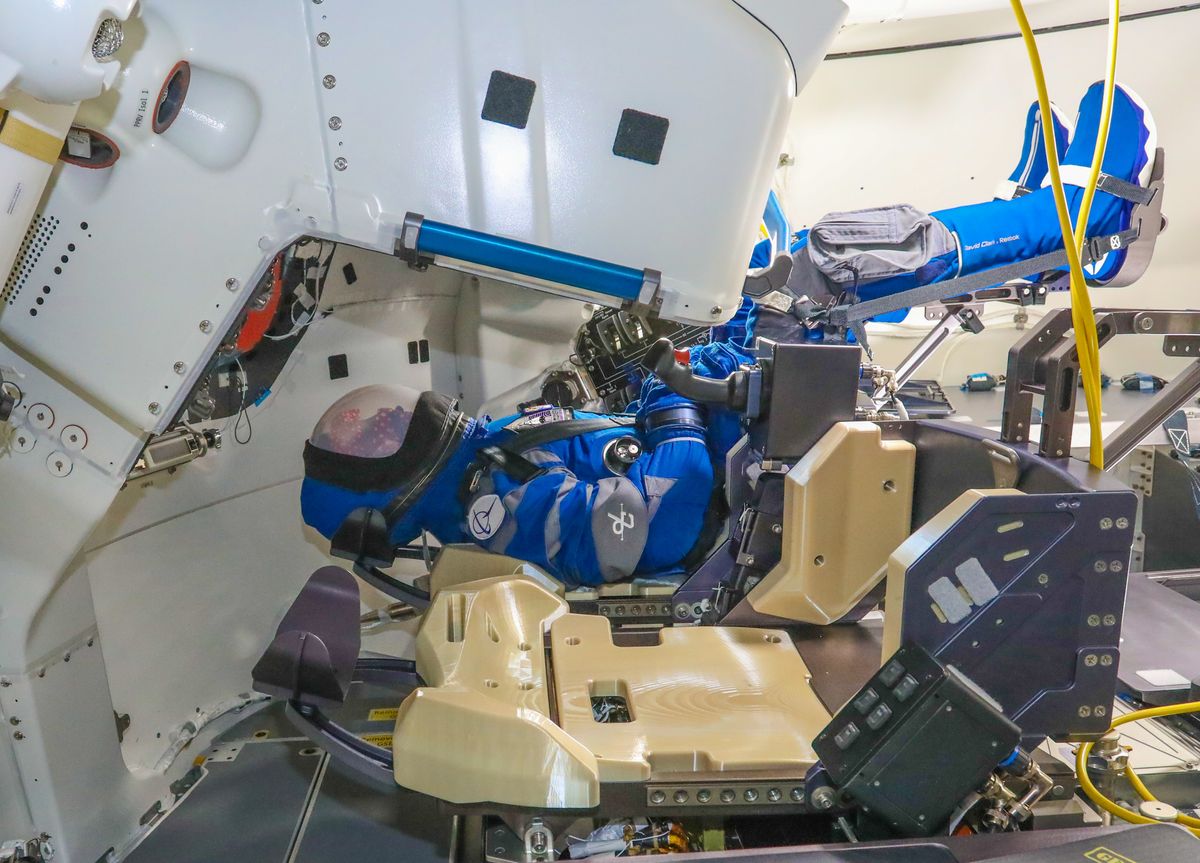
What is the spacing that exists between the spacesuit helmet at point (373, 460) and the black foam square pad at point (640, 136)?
1.17 meters

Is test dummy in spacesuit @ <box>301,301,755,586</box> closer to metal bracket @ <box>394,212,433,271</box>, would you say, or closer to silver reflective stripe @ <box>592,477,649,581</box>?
silver reflective stripe @ <box>592,477,649,581</box>

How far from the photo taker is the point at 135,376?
5.77 ft

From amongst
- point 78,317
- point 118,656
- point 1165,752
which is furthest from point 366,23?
point 1165,752

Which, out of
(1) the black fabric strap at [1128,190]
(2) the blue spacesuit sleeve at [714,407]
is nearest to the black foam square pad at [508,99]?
(2) the blue spacesuit sleeve at [714,407]

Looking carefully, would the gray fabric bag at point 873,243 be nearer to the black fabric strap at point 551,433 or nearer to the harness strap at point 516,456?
the black fabric strap at point 551,433

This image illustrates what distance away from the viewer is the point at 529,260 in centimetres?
176

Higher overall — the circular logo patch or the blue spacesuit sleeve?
the blue spacesuit sleeve

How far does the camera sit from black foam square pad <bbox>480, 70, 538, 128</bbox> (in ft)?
5.55

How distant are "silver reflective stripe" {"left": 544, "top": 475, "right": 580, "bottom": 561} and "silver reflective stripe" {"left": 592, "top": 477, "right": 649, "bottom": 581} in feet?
0.31

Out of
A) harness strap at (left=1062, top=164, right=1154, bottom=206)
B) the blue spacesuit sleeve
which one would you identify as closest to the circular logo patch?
the blue spacesuit sleeve

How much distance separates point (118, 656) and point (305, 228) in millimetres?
1659

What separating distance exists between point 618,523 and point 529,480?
32 cm

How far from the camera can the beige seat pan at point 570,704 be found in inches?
68.3

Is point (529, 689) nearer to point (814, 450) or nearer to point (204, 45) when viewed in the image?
point (814, 450)
